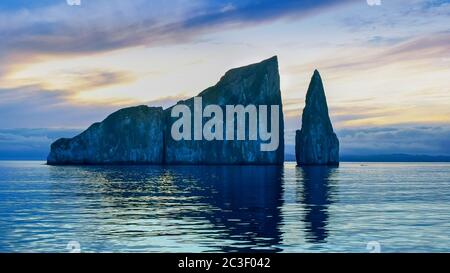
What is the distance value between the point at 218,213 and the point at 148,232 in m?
12.4

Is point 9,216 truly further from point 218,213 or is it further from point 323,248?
point 323,248

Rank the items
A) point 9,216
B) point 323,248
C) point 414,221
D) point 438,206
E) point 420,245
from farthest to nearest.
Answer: point 438,206, point 9,216, point 414,221, point 420,245, point 323,248

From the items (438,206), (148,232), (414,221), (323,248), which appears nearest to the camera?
(323,248)
